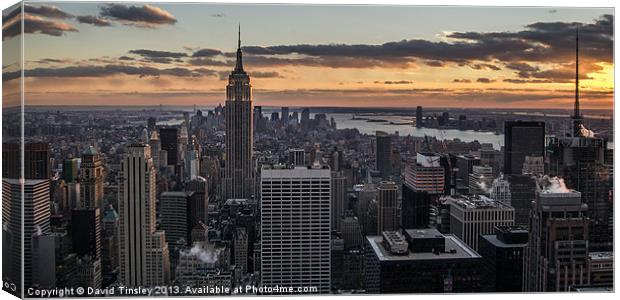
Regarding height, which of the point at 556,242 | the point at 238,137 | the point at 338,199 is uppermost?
the point at 238,137

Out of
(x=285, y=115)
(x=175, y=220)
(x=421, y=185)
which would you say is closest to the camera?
(x=175, y=220)

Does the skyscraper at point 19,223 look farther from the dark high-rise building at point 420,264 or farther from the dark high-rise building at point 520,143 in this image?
the dark high-rise building at point 520,143

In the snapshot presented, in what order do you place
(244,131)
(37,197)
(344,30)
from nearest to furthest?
1. (37,197)
2. (344,30)
3. (244,131)

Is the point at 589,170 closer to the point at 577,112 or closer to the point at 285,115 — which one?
the point at 577,112

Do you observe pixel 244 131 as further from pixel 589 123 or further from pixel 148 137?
pixel 589 123

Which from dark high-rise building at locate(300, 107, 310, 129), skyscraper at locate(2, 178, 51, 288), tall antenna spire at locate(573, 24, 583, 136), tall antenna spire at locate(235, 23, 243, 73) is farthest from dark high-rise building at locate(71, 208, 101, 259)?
tall antenna spire at locate(573, 24, 583, 136)

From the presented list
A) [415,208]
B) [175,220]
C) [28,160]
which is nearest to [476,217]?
[415,208]

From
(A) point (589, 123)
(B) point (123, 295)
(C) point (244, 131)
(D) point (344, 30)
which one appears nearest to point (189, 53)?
(C) point (244, 131)

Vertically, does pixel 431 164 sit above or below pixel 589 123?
below
